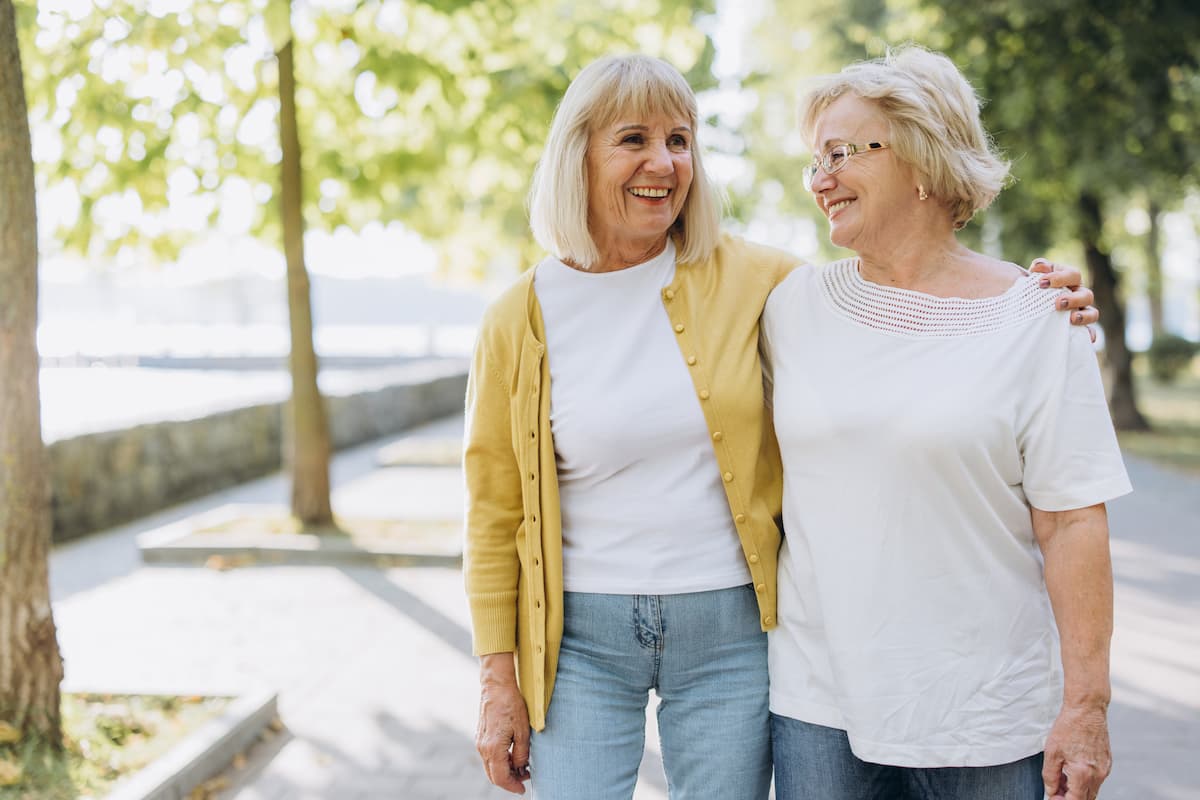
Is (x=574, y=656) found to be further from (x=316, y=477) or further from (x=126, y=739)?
(x=316, y=477)

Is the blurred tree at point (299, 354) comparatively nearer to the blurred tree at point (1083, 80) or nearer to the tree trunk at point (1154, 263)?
the blurred tree at point (1083, 80)

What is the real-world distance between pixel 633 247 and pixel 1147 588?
20.1ft

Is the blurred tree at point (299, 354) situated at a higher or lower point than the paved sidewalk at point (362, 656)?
higher

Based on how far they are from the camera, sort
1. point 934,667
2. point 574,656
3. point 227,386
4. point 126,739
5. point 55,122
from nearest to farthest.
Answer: point 934,667
point 574,656
point 126,739
point 55,122
point 227,386

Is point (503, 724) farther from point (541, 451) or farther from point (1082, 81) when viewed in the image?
point (1082, 81)

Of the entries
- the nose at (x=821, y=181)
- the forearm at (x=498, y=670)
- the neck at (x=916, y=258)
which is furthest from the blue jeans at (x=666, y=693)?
the nose at (x=821, y=181)

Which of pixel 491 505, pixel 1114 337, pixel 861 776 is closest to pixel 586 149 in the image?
pixel 491 505

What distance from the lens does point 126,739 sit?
15.2 ft

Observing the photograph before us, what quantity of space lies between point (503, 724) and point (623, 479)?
596 mm

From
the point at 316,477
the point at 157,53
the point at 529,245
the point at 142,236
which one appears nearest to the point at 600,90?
the point at 157,53

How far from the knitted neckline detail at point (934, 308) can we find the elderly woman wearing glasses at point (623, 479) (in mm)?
271

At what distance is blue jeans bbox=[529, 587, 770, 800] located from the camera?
2.34 meters

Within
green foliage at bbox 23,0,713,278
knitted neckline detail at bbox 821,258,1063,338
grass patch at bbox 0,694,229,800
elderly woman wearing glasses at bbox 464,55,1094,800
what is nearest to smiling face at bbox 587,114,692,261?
elderly woman wearing glasses at bbox 464,55,1094,800

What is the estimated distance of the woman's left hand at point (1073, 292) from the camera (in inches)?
80.4
